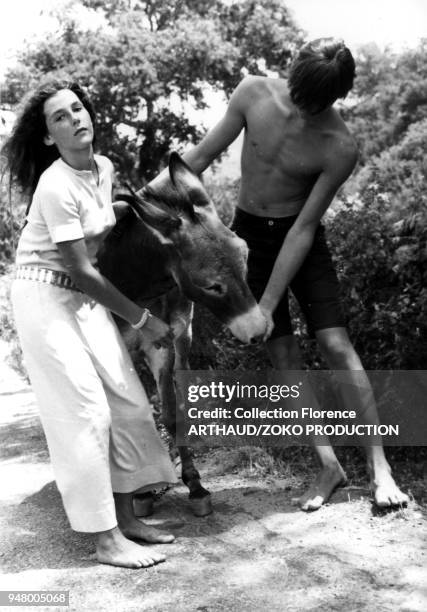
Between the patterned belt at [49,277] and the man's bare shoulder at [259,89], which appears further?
the man's bare shoulder at [259,89]

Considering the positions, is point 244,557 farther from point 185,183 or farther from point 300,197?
point 300,197

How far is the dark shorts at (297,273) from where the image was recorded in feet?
12.7

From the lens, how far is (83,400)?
10.2 ft

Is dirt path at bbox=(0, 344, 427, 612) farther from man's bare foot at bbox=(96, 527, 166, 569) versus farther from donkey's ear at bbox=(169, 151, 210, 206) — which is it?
donkey's ear at bbox=(169, 151, 210, 206)

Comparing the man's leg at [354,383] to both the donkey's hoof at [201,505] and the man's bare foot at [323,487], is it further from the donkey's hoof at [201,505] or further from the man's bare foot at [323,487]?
the donkey's hoof at [201,505]

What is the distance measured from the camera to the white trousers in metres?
3.11

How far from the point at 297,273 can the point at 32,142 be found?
1.54m

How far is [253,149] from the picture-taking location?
3.80m

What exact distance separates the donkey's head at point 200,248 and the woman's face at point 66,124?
0.36 m

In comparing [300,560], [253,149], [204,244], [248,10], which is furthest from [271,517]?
[248,10]

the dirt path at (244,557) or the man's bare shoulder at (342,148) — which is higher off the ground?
the man's bare shoulder at (342,148)

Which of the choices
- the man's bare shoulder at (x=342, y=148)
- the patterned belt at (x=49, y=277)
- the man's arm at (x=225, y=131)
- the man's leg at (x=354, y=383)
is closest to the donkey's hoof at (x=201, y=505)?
the man's leg at (x=354, y=383)

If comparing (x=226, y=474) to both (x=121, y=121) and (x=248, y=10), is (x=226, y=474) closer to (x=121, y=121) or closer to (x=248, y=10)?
(x=121, y=121)

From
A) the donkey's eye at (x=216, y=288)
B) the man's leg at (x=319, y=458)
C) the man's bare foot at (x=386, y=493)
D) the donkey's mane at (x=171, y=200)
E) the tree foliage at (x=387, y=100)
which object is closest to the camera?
the donkey's eye at (x=216, y=288)
